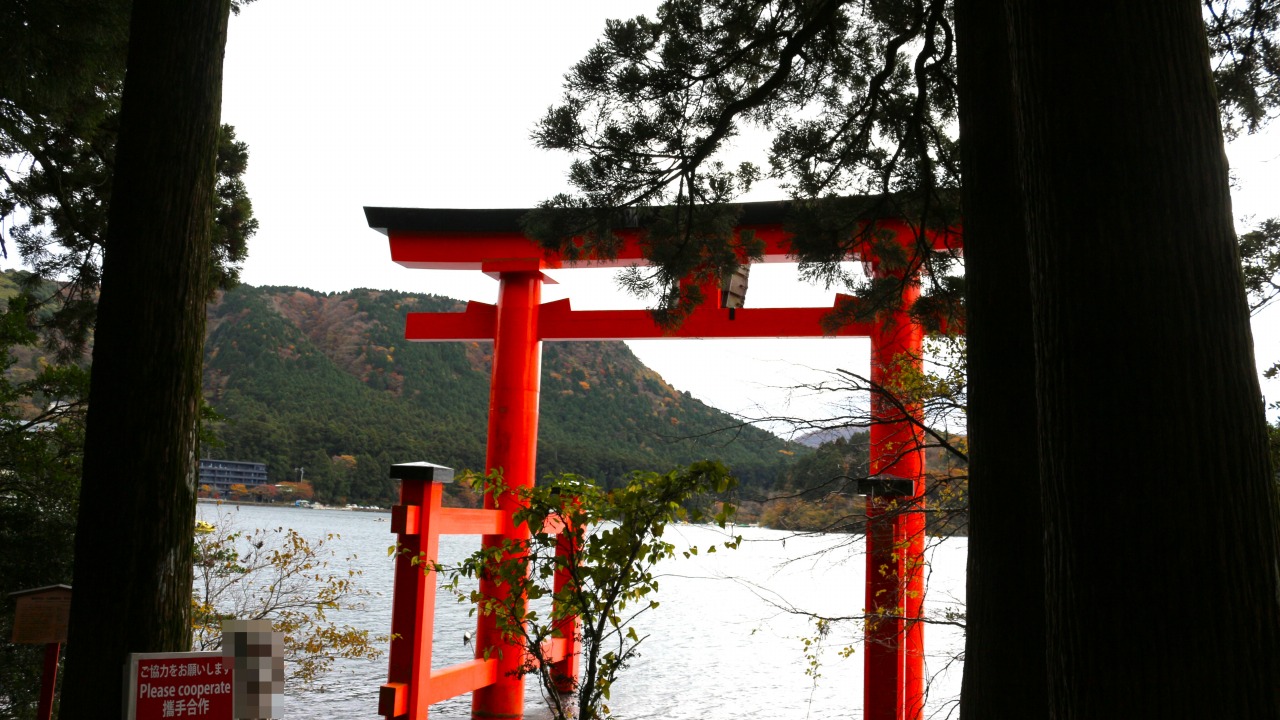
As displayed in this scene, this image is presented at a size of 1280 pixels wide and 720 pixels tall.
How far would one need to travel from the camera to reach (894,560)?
4289 mm

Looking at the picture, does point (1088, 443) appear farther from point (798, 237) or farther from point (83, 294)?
point (83, 294)

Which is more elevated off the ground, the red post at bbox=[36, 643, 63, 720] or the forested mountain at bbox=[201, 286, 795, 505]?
the forested mountain at bbox=[201, 286, 795, 505]

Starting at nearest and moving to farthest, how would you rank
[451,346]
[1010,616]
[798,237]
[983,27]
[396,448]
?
[1010,616] < [983,27] < [798,237] < [396,448] < [451,346]

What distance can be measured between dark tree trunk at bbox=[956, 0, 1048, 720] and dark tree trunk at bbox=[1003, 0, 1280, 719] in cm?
67

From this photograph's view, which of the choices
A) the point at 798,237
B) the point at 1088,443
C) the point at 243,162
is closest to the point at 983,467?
the point at 1088,443

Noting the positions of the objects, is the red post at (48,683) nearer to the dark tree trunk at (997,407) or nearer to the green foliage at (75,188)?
the green foliage at (75,188)

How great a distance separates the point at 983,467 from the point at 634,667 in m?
14.3

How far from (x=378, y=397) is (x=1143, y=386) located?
2125cm

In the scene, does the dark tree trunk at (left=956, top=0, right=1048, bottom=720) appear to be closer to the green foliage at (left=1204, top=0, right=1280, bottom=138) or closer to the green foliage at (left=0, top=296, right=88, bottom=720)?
the green foliage at (left=1204, top=0, right=1280, bottom=138)

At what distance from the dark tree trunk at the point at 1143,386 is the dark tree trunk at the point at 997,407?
669 mm

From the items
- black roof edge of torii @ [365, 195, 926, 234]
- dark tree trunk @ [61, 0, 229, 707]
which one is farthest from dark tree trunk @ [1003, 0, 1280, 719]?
black roof edge of torii @ [365, 195, 926, 234]

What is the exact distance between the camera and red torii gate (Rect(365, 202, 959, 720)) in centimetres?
474

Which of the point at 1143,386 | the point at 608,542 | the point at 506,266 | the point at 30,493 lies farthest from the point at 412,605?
the point at 1143,386

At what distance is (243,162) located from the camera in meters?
5.03
